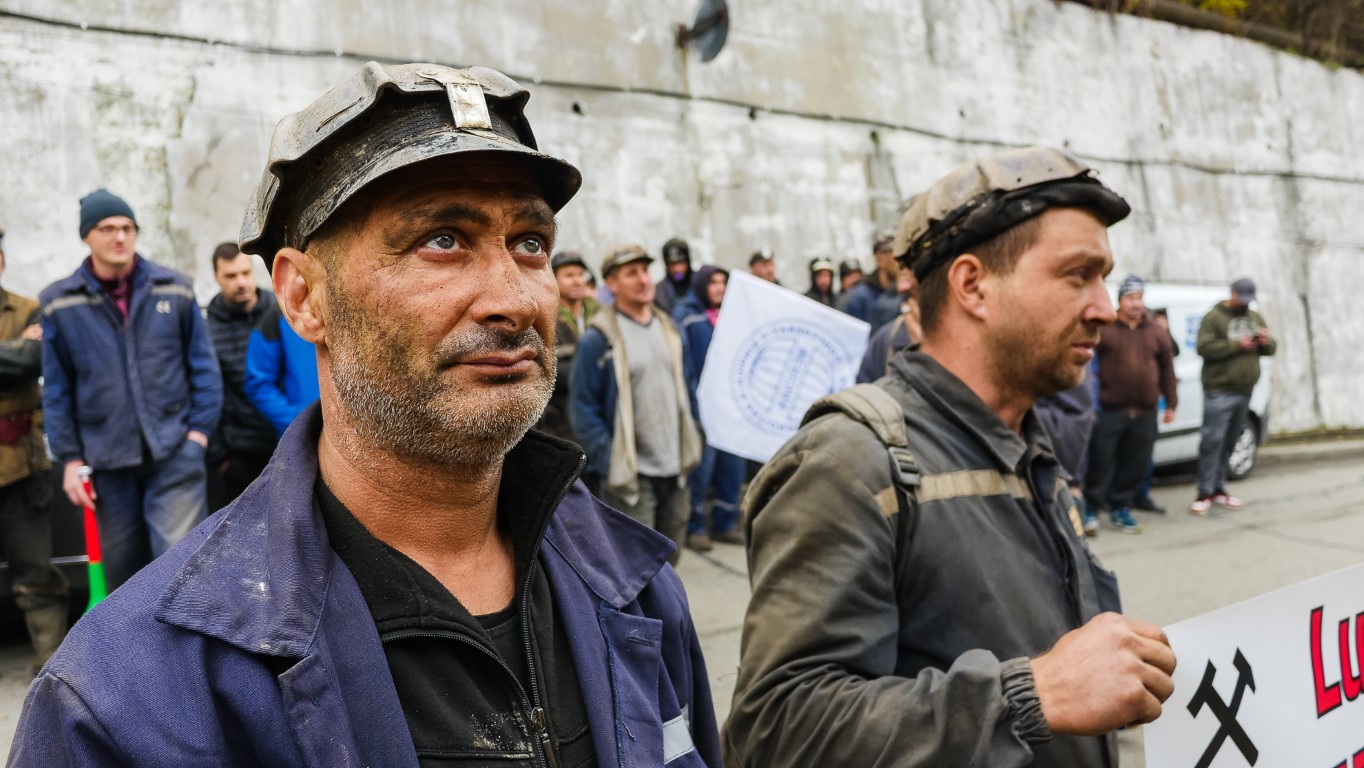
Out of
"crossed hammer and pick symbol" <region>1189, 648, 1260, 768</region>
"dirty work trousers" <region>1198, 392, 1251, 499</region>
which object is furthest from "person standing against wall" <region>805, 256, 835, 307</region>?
"crossed hammer and pick symbol" <region>1189, 648, 1260, 768</region>

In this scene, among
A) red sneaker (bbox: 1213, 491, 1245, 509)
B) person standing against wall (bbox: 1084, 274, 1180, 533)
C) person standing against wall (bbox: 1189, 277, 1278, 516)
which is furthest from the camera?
red sneaker (bbox: 1213, 491, 1245, 509)

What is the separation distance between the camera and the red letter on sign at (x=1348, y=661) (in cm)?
220

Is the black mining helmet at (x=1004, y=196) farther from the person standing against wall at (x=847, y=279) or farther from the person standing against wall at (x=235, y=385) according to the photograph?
the person standing against wall at (x=847, y=279)

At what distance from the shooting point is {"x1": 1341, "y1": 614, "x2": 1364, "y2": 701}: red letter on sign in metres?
2.20

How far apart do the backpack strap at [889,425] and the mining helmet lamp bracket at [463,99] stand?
3.24ft

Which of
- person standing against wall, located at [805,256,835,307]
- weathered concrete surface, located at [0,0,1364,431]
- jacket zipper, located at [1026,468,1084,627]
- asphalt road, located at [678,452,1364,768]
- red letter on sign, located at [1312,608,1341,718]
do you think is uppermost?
weathered concrete surface, located at [0,0,1364,431]

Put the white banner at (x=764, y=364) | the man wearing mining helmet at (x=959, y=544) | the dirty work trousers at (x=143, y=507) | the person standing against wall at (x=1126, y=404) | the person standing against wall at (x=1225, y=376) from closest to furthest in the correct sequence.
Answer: the man wearing mining helmet at (x=959, y=544), the dirty work trousers at (x=143, y=507), the white banner at (x=764, y=364), the person standing against wall at (x=1126, y=404), the person standing against wall at (x=1225, y=376)

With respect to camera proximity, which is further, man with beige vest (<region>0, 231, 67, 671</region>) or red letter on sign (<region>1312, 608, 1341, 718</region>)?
man with beige vest (<region>0, 231, 67, 671</region>)

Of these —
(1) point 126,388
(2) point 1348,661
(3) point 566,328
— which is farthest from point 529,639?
(3) point 566,328

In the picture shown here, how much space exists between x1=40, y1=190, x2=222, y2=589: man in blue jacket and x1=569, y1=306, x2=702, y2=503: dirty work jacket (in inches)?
78.2

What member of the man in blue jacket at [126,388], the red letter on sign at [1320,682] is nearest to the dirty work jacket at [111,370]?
the man in blue jacket at [126,388]

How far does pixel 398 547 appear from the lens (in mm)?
1375

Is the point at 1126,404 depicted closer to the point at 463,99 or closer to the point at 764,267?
the point at 764,267

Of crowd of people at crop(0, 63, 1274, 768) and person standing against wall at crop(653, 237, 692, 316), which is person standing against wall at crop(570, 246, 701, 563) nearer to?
person standing against wall at crop(653, 237, 692, 316)
